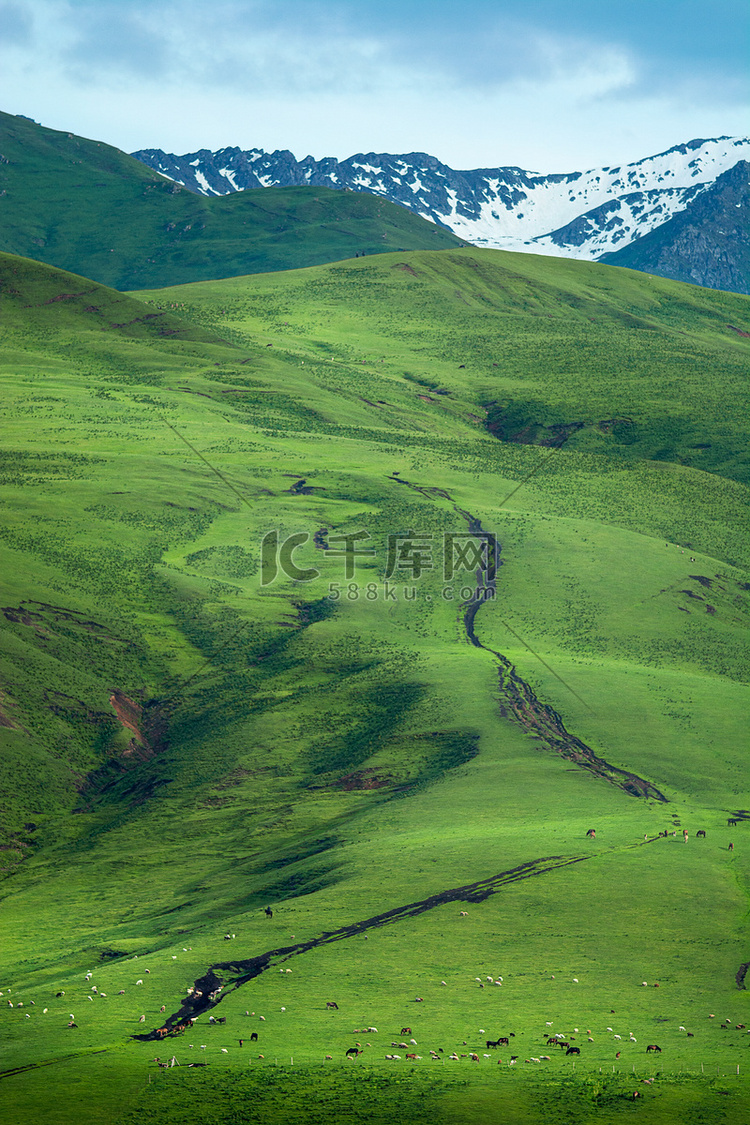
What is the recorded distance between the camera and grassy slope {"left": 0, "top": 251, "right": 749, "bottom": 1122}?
34.3m

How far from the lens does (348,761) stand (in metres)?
67.2

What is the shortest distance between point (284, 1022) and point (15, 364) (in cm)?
13767

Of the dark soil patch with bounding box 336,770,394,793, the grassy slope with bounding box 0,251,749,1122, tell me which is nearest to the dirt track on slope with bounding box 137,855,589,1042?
the grassy slope with bounding box 0,251,749,1122

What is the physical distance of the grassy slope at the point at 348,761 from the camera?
3434cm

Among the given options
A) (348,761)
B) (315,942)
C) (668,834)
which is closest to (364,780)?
(348,761)

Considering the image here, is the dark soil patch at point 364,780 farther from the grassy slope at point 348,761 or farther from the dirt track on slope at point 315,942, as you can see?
the dirt track on slope at point 315,942

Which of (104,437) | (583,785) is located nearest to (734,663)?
(583,785)

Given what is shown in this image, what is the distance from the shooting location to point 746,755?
65.5m

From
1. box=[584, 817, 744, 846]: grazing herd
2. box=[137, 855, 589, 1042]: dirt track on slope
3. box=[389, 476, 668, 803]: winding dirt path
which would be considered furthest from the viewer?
box=[389, 476, 668, 803]: winding dirt path

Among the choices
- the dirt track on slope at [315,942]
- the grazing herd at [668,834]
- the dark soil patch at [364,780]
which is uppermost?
the grazing herd at [668,834]

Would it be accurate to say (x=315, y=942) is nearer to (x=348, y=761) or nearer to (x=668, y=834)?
(x=668, y=834)

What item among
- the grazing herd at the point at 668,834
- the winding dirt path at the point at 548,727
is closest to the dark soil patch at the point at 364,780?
the winding dirt path at the point at 548,727

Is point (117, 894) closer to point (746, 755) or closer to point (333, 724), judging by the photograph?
point (333, 724)

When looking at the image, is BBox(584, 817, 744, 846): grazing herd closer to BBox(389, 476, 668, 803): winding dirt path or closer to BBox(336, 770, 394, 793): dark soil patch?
BBox(389, 476, 668, 803): winding dirt path
